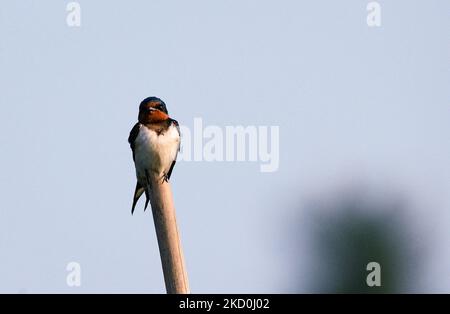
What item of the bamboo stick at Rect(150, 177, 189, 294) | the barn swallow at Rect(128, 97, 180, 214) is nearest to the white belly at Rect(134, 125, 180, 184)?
the barn swallow at Rect(128, 97, 180, 214)

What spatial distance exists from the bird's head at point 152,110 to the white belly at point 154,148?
0.23 ft

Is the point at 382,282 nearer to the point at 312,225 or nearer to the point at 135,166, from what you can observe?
the point at 312,225

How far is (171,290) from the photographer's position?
5.27 m

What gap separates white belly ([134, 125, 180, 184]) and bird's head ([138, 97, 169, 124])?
0.07 meters

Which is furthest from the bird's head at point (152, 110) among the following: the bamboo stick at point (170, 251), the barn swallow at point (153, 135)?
the bamboo stick at point (170, 251)

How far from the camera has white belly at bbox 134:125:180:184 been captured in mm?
7492

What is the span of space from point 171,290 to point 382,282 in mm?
5984

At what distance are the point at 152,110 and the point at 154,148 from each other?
286mm

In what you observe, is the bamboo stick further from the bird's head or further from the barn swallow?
the bird's head

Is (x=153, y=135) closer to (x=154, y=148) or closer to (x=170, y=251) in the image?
(x=154, y=148)

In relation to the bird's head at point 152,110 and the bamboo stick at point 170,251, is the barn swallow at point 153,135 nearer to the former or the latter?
the bird's head at point 152,110

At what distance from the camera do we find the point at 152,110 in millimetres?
7852
